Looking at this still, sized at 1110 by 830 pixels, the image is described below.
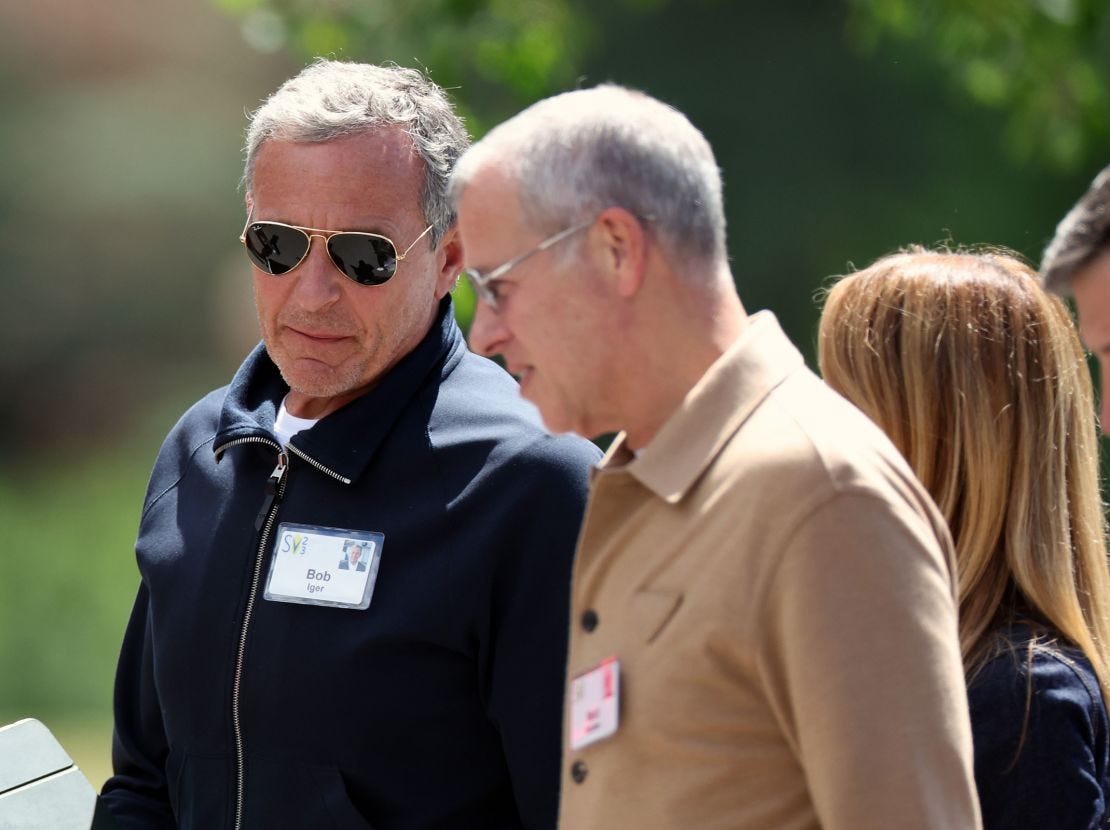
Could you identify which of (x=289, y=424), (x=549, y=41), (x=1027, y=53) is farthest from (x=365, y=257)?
(x=1027, y=53)

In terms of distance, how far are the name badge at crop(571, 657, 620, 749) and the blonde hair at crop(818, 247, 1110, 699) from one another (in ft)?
2.38

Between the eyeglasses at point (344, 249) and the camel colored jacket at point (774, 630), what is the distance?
0.95 m

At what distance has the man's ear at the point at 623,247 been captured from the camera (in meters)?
1.68

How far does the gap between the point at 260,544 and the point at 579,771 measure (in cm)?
90

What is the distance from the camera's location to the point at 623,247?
66.7 inches

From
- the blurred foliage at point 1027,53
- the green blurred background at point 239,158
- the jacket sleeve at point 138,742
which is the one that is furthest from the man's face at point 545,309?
the blurred foliage at point 1027,53

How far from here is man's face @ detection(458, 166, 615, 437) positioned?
172 cm

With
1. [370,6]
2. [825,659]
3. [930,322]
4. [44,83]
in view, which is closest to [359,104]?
[930,322]

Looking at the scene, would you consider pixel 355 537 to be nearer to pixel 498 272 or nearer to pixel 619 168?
pixel 498 272

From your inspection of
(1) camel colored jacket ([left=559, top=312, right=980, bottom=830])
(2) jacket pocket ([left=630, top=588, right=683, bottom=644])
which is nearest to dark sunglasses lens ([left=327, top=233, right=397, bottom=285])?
(1) camel colored jacket ([left=559, top=312, right=980, bottom=830])

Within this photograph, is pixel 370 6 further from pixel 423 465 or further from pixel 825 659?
pixel 825 659

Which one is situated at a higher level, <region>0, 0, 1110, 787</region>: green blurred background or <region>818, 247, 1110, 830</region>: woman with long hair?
<region>818, 247, 1110, 830</region>: woman with long hair

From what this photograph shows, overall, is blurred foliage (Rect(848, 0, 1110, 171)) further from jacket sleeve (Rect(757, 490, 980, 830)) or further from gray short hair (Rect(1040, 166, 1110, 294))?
jacket sleeve (Rect(757, 490, 980, 830))

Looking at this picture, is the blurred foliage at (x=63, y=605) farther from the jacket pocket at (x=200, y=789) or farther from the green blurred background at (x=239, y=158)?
the jacket pocket at (x=200, y=789)
